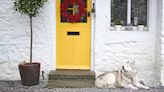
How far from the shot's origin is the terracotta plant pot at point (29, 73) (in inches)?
341

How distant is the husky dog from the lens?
868 centimetres

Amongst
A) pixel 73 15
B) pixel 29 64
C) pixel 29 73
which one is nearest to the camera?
pixel 29 73

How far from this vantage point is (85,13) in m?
9.51

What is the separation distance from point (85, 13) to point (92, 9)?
0.81ft

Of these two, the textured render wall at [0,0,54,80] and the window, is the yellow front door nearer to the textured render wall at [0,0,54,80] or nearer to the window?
the textured render wall at [0,0,54,80]

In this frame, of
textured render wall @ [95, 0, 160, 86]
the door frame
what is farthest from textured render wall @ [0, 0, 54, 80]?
textured render wall @ [95, 0, 160, 86]

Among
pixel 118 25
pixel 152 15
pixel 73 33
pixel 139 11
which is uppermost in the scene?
pixel 139 11

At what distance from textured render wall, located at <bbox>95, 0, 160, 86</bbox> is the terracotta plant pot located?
5.11ft

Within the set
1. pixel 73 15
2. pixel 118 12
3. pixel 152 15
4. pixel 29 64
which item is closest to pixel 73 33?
pixel 73 15

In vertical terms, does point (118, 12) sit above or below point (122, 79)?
above

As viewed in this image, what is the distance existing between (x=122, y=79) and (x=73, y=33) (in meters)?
1.77

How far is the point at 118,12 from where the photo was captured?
9578 millimetres

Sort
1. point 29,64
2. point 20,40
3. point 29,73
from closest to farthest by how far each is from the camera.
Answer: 1. point 29,73
2. point 29,64
3. point 20,40

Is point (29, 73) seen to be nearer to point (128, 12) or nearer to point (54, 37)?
point (54, 37)
